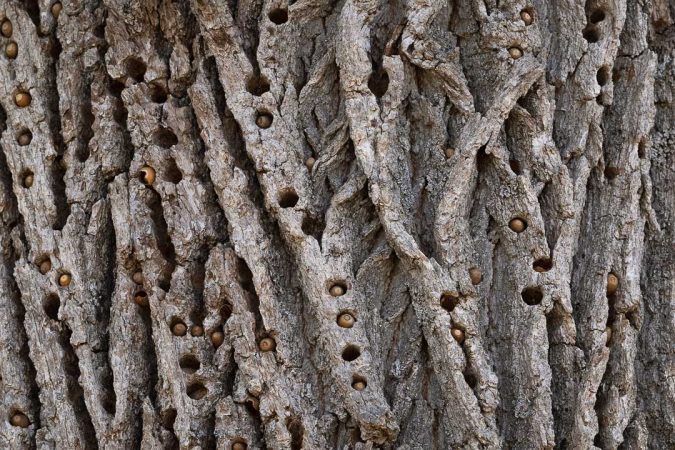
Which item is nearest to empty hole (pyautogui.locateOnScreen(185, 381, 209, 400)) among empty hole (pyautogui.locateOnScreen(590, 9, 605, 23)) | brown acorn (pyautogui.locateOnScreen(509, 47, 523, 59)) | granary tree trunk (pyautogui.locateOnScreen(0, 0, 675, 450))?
granary tree trunk (pyautogui.locateOnScreen(0, 0, 675, 450))

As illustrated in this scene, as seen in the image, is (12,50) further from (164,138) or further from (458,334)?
(458,334)

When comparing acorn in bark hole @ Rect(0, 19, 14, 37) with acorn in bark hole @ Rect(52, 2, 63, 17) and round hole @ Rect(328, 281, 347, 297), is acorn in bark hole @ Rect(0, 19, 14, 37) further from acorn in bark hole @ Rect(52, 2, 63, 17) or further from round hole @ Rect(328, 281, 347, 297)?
round hole @ Rect(328, 281, 347, 297)

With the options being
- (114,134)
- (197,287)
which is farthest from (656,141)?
(114,134)

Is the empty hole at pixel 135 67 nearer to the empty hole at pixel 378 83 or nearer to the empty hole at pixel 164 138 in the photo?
the empty hole at pixel 164 138

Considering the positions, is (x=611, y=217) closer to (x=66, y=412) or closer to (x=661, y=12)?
(x=661, y=12)

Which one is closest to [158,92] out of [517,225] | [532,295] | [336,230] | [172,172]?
[172,172]
